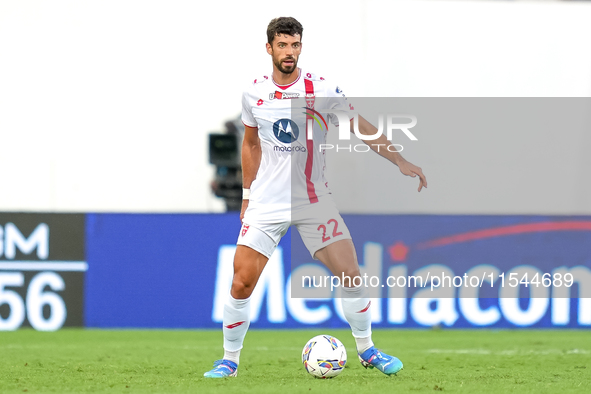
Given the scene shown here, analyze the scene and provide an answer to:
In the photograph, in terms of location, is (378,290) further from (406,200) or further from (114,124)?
(114,124)

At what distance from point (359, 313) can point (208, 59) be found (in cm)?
1041

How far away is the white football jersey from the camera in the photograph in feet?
18.2

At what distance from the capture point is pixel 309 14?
15.2 m

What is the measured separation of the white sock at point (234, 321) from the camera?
18.3 feet

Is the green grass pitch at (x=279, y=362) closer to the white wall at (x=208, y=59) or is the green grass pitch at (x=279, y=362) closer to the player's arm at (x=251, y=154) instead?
the player's arm at (x=251, y=154)

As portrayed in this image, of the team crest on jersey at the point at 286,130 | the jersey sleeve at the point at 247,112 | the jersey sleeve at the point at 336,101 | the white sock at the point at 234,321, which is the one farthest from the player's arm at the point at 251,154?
the white sock at the point at 234,321

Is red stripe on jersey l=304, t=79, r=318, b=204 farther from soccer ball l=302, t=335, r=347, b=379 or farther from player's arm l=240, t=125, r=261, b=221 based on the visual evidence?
soccer ball l=302, t=335, r=347, b=379

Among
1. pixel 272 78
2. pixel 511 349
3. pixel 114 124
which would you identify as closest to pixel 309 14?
pixel 114 124

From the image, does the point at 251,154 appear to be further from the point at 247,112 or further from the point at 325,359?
the point at 325,359

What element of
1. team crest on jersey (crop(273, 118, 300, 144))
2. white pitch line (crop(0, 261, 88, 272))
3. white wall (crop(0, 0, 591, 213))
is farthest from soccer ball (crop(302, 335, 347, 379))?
white wall (crop(0, 0, 591, 213))

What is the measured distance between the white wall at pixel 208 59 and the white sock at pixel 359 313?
8959 millimetres

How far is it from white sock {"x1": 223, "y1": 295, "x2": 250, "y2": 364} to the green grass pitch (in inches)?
9.2

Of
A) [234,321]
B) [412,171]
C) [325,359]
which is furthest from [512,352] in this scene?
[234,321]

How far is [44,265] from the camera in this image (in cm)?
974
